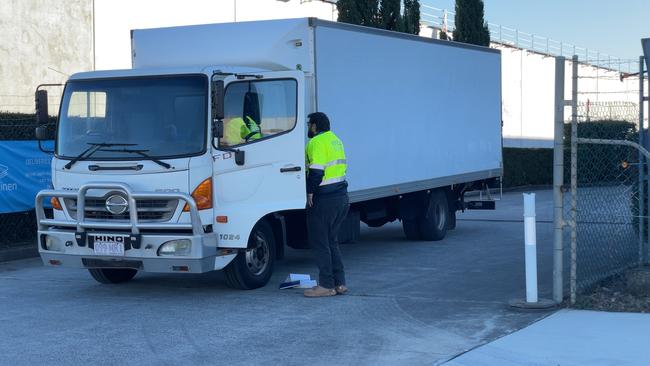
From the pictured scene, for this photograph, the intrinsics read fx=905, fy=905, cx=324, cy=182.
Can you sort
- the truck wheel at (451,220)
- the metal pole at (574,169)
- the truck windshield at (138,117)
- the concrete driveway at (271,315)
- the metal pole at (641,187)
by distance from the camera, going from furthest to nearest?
the truck wheel at (451,220) < the metal pole at (641,187) < the truck windshield at (138,117) < the metal pole at (574,169) < the concrete driveway at (271,315)

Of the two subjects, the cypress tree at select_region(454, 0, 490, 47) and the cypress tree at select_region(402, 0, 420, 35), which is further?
the cypress tree at select_region(454, 0, 490, 47)

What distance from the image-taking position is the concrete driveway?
7668mm

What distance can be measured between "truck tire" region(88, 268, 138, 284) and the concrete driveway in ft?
0.41

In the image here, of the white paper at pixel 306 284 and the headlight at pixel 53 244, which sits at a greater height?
the headlight at pixel 53 244

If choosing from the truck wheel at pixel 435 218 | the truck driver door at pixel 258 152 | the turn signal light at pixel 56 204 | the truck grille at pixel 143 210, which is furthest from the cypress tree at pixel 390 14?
the truck grille at pixel 143 210

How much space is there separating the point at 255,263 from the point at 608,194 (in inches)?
167

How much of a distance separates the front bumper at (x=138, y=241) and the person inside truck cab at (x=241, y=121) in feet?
3.15

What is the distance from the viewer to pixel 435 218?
15.6m

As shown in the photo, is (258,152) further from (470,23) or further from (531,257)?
(470,23)

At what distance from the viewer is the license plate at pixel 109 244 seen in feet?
32.3

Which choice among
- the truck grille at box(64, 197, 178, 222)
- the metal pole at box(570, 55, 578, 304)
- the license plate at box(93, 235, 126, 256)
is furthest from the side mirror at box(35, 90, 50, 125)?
the metal pole at box(570, 55, 578, 304)

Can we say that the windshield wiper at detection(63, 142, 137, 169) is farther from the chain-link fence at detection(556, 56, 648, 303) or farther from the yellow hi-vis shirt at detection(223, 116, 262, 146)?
the chain-link fence at detection(556, 56, 648, 303)

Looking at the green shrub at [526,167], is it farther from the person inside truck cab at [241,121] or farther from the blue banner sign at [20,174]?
the person inside truck cab at [241,121]

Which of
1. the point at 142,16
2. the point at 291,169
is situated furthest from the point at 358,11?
the point at 291,169
